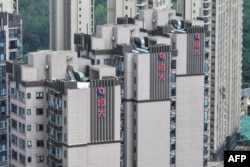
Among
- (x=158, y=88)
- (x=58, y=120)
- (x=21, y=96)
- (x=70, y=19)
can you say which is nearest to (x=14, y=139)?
(x=21, y=96)

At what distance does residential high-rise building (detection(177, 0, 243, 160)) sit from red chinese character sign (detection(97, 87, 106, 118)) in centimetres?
5410

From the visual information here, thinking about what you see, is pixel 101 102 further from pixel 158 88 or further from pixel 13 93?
pixel 158 88

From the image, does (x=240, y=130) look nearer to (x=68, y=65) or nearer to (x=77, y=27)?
(x=77, y=27)

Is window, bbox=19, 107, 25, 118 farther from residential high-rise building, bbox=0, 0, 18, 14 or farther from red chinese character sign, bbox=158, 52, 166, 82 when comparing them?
residential high-rise building, bbox=0, 0, 18, 14

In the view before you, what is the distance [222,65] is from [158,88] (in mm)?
52618

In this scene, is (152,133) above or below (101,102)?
below

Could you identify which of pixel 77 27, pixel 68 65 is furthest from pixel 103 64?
pixel 77 27

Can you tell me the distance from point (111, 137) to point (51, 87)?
5.77 m

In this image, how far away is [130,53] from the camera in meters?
102

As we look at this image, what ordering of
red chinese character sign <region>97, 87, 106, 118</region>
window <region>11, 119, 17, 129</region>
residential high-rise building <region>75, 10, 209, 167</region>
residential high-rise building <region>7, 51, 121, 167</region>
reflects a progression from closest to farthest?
residential high-rise building <region>7, 51, 121, 167</region>
red chinese character sign <region>97, 87, 106, 118</region>
window <region>11, 119, 17, 129</region>
residential high-rise building <region>75, 10, 209, 167</region>

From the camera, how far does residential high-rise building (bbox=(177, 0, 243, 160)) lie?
150 meters

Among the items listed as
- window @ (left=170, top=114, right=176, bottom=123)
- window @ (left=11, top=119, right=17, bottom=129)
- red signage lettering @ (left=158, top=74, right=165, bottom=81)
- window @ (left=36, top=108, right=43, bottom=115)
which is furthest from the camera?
window @ (left=170, top=114, right=176, bottom=123)

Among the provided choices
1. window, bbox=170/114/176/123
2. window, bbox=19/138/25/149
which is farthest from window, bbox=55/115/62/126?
window, bbox=170/114/176/123

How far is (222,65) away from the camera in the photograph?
507ft
